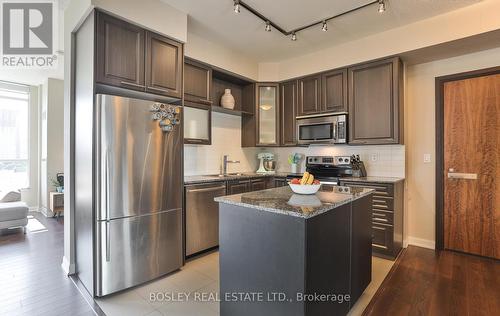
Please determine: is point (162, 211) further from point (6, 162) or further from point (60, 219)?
point (6, 162)

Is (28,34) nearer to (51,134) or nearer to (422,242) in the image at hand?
(51,134)

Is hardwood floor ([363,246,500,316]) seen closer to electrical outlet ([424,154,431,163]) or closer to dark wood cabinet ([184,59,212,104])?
electrical outlet ([424,154,431,163])

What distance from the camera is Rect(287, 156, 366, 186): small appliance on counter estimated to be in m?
3.66

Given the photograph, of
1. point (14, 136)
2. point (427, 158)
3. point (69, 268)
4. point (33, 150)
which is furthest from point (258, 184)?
point (14, 136)

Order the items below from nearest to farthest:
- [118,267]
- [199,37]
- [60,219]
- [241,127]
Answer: [118,267] < [199,37] < [241,127] < [60,219]

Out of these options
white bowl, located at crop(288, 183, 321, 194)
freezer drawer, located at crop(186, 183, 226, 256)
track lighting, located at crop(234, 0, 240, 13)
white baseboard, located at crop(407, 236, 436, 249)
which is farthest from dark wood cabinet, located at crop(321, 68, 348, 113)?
white bowl, located at crop(288, 183, 321, 194)

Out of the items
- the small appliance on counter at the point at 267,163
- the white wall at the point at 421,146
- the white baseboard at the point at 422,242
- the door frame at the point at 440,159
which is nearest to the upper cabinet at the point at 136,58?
the small appliance on counter at the point at 267,163

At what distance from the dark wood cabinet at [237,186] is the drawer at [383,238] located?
171cm

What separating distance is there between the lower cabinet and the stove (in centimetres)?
52

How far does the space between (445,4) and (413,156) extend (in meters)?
1.83

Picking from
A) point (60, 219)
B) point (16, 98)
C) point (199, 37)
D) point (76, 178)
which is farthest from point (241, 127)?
point (16, 98)

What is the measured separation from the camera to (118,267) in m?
2.30

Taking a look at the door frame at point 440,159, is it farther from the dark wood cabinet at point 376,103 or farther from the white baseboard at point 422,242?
the dark wood cabinet at point 376,103

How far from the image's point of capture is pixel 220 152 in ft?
13.7
